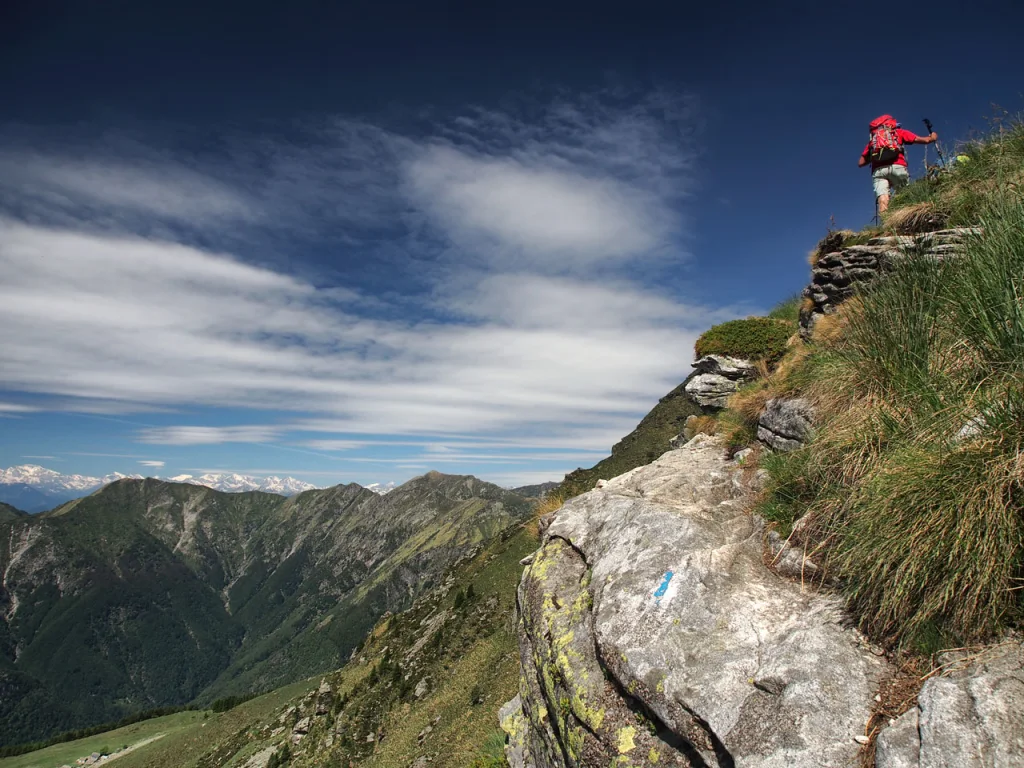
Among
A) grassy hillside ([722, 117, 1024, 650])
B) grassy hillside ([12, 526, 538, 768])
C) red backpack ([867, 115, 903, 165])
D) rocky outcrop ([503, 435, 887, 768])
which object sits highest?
red backpack ([867, 115, 903, 165])

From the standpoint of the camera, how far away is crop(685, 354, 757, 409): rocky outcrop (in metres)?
19.8

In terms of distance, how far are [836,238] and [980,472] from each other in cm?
1225

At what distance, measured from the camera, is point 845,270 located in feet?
41.2

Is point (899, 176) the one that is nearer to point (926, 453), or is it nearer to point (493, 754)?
point (926, 453)

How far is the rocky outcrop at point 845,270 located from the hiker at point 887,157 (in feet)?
10.1

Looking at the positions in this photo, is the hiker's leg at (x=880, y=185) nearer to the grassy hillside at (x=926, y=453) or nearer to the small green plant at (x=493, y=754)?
the grassy hillside at (x=926, y=453)

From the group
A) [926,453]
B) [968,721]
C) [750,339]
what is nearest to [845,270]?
[750,339]

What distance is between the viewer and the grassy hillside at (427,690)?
898 inches

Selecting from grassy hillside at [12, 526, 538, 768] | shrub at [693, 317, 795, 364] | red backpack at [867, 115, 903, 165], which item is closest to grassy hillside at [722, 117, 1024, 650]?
red backpack at [867, 115, 903, 165]

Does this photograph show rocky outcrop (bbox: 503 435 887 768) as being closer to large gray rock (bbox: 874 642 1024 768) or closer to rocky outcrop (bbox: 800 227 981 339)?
large gray rock (bbox: 874 642 1024 768)

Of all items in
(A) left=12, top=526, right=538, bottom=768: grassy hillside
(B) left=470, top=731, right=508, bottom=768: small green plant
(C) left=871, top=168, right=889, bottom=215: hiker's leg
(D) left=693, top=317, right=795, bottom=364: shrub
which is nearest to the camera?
(B) left=470, top=731, right=508, bottom=768: small green plant

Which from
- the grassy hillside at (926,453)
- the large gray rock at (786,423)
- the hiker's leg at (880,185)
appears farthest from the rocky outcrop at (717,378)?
the grassy hillside at (926,453)

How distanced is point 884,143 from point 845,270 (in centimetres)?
543

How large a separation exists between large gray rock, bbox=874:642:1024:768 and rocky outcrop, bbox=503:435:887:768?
0.50 meters
